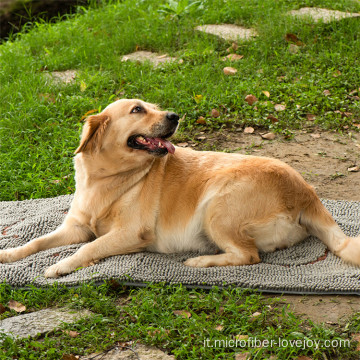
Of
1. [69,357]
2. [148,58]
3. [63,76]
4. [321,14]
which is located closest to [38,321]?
[69,357]

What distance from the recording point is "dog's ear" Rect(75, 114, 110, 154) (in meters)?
4.34

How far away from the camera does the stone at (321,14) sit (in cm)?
907

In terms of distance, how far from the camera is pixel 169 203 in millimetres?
4414

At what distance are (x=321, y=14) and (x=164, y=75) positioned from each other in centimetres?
323

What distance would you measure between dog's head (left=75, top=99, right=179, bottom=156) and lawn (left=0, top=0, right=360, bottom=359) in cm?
111

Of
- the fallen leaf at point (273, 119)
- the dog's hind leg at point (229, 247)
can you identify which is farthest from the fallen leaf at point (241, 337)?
the fallen leaf at point (273, 119)

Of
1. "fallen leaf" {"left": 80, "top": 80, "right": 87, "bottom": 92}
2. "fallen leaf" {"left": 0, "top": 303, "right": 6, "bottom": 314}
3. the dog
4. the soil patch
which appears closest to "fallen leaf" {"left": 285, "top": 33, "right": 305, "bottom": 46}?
"fallen leaf" {"left": 80, "top": 80, "right": 87, "bottom": 92}

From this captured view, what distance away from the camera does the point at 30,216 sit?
5.17 m

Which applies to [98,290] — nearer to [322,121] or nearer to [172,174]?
[172,174]

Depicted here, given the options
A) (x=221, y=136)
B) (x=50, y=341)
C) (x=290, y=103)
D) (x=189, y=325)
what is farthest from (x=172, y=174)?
(x=290, y=103)

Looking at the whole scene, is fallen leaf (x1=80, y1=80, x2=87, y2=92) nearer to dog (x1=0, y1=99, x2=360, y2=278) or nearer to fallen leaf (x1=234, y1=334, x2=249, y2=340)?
dog (x1=0, y1=99, x2=360, y2=278)

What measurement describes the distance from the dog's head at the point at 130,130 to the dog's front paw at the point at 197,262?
85cm

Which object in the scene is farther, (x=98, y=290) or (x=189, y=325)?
(x=98, y=290)

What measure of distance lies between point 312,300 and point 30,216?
107 inches
